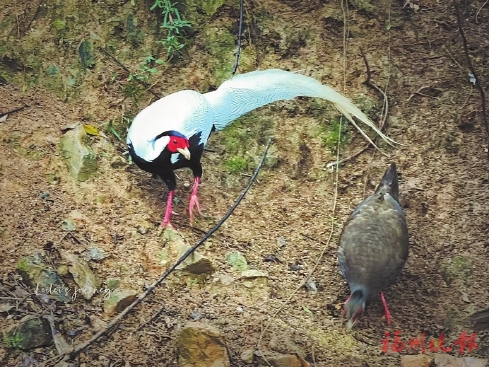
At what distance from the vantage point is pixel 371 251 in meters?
2.97

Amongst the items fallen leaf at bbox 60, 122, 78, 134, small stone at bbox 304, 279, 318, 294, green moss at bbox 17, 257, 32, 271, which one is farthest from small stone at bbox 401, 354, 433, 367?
fallen leaf at bbox 60, 122, 78, 134

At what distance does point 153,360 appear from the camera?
2.49m

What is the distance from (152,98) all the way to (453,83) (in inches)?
74.3

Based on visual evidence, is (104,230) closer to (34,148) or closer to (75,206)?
(75,206)

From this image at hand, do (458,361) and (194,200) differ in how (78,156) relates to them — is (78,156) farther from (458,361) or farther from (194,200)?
(458,361)

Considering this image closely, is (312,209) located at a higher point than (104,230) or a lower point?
lower

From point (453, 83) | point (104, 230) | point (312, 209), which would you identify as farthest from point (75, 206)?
point (453, 83)

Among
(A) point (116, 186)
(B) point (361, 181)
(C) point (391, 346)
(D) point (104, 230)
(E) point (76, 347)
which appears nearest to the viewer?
(E) point (76, 347)

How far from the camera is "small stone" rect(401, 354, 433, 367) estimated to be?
259 cm

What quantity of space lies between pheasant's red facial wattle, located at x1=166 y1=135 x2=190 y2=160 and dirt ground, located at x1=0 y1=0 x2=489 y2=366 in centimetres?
50

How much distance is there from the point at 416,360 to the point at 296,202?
124 cm

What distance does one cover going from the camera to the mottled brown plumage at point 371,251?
2.91 m

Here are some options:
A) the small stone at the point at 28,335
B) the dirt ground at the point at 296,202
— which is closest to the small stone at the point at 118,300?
the dirt ground at the point at 296,202

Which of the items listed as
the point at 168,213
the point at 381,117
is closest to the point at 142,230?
the point at 168,213
